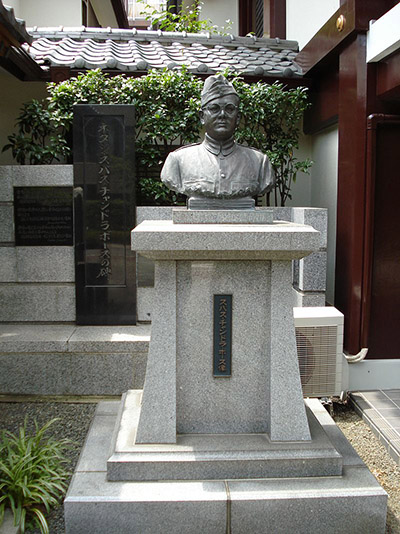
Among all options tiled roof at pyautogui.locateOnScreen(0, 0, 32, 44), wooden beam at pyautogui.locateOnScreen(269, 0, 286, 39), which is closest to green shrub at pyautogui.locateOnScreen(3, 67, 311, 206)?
tiled roof at pyautogui.locateOnScreen(0, 0, 32, 44)

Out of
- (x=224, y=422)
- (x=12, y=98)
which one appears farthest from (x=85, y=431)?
(x=12, y=98)

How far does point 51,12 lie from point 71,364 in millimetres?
9470

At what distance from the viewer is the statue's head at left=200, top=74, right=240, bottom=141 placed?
4.37 metres

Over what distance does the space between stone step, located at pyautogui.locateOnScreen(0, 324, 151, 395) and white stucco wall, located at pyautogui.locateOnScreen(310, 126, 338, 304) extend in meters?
2.90

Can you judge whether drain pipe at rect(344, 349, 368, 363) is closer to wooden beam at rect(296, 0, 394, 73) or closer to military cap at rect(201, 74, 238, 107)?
military cap at rect(201, 74, 238, 107)

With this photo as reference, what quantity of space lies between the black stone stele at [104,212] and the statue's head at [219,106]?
2.40 metres

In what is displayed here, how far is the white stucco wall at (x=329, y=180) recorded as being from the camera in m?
7.50

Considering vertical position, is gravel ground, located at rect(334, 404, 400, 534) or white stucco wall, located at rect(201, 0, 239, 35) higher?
white stucco wall, located at rect(201, 0, 239, 35)

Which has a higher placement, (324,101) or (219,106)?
(324,101)

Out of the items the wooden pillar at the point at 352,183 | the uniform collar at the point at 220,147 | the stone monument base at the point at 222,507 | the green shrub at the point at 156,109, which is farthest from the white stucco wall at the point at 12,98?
the stone monument base at the point at 222,507

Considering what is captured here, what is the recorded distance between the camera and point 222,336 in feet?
13.1

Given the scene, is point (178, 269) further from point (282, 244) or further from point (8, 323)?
point (8, 323)

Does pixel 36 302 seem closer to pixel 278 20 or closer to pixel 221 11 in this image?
pixel 278 20

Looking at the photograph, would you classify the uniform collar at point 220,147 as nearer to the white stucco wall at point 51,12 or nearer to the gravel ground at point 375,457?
the gravel ground at point 375,457
